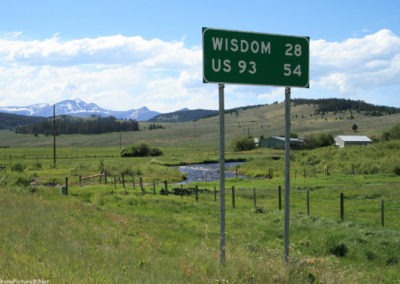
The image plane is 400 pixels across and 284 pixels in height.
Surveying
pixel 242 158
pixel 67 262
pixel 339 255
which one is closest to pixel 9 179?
pixel 339 255

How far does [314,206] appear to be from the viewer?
27.5 metres

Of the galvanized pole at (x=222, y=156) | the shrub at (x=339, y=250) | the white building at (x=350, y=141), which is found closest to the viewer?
the galvanized pole at (x=222, y=156)

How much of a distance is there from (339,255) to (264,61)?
31.6 ft

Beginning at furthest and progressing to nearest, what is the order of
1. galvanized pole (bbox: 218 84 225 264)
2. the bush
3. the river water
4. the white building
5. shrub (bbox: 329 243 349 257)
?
the bush
the white building
the river water
shrub (bbox: 329 243 349 257)
galvanized pole (bbox: 218 84 225 264)

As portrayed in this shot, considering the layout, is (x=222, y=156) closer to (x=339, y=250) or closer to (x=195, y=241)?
(x=195, y=241)

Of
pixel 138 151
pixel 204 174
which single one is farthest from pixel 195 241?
pixel 138 151

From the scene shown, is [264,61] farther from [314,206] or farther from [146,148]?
[146,148]

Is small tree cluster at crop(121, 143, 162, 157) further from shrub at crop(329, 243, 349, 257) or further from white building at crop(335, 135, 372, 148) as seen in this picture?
shrub at crop(329, 243, 349, 257)

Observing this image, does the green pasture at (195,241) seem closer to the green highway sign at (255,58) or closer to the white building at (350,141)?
the green highway sign at (255,58)

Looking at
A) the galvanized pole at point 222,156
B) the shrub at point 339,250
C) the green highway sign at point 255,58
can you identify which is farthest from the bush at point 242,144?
the galvanized pole at point 222,156

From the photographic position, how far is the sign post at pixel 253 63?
6.82 meters

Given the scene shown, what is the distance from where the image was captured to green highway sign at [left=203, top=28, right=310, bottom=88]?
6840 millimetres

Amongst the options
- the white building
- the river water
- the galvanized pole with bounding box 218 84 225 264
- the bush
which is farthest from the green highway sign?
the bush

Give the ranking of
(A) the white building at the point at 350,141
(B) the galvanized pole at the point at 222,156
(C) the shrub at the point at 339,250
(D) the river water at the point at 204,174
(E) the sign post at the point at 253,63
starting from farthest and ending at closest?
(A) the white building at the point at 350,141, (D) the river water at the point at 204,174, (C) the shrub at the point at 339,250, (E) the sign post at the point at 253,63, (B) the galvanized pole at the point at 222,156
